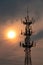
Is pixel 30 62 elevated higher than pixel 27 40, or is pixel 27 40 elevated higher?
pixel 27 40

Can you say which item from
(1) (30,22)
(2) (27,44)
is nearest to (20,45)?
(2) (27,44)

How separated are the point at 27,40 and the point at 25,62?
6574 mm

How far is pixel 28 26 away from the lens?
76.6 metres

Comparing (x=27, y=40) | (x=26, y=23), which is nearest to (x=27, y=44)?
(x=27, y=40)

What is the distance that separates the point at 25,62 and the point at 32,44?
19.4ft

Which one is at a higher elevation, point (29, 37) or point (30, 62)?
point (29, 37)

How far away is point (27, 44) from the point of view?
3024 inches

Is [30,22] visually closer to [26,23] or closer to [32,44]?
[26,23]

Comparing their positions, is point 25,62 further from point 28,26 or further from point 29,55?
point 28,26

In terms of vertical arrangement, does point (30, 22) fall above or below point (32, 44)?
above

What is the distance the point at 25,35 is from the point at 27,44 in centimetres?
268

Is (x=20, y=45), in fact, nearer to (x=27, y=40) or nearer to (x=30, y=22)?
(x=27, y=40)

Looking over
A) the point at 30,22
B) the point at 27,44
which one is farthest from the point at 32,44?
the point at 30,22

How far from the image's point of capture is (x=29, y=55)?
76.4 m
